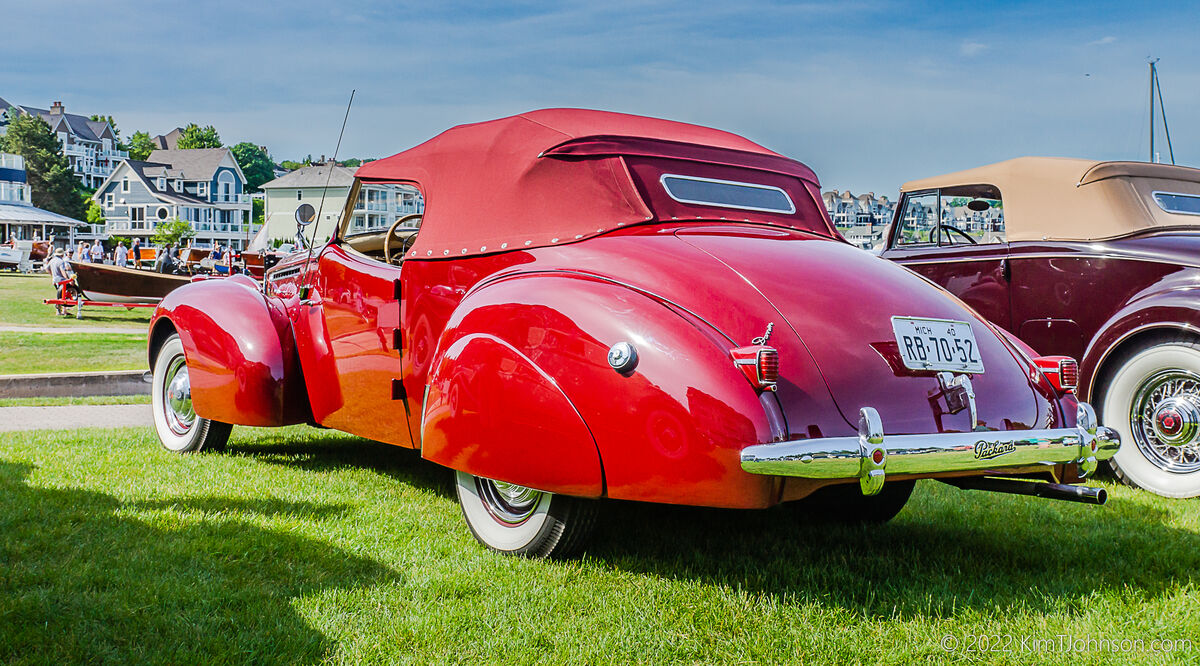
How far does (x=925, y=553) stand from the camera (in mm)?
4004

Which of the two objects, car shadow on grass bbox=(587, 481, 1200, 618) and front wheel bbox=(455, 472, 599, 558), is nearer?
car shadow on grass bbox=(587, 481, 1200, 618)

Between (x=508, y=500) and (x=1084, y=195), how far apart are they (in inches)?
178

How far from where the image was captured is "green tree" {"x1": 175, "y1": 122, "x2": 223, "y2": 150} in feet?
363

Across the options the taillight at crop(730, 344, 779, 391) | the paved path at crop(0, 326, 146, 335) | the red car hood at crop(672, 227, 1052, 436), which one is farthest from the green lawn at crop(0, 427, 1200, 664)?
the paved path at crop(0, 326, 146, 335)

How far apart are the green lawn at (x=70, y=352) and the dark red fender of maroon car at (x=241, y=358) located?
5.66 meters

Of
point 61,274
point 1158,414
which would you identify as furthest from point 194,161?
point 1158,414

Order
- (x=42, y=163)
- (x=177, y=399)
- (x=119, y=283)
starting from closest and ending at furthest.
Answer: (x=177, y=399) < (x=119, y=283) < (x=42, y=163)

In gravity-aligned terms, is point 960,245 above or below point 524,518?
above

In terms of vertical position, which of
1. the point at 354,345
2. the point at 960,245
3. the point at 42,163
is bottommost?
the point at 354,345

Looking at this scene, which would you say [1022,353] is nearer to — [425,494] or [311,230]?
[425,494]

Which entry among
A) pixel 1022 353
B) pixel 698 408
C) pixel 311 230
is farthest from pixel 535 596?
pixel 311 230

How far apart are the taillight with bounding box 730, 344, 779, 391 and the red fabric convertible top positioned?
105 cm

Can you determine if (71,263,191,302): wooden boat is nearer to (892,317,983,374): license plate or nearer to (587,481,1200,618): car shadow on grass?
(587,481,1200,618): car shadow on grass

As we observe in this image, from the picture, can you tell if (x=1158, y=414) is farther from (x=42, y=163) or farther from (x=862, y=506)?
(x=42, y=163)
